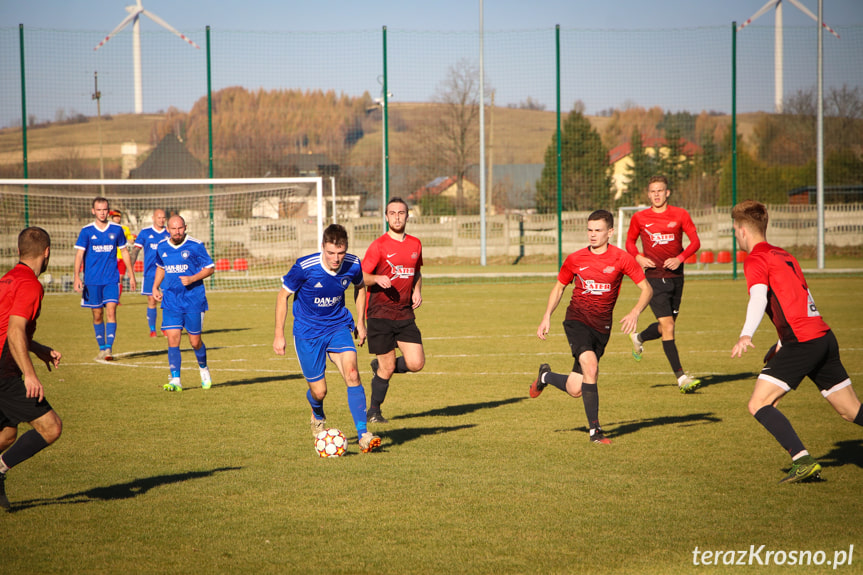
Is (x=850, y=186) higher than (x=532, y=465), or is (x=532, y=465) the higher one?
(x=850, y=186)

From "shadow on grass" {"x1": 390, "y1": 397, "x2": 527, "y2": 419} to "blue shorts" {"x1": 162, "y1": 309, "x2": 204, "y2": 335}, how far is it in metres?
3.36

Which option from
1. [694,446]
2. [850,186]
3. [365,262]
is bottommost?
[694,446]

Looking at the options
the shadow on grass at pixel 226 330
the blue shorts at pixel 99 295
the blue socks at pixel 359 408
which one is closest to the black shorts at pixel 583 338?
the blue socks at pixel 359 408

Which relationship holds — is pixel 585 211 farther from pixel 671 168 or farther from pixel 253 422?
pixel 253 422

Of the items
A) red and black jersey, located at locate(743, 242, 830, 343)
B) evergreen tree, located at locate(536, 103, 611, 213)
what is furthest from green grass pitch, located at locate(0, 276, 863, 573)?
evergreen tree, located at locate(536, 103, 611, 213)

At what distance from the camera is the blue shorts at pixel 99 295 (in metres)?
12.8

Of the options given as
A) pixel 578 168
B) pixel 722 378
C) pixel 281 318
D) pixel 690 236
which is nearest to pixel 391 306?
pixel 281 318

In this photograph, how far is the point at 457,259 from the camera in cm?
3362

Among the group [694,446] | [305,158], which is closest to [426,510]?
[694,446]

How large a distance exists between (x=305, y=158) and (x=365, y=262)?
29655 millimetres

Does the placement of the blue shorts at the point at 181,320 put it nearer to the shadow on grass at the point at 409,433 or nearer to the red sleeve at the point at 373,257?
the red sleeve at the point at 373,257

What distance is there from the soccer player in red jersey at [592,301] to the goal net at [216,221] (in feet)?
54.0

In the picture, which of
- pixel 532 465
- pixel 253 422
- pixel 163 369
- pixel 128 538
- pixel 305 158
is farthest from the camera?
pixel 305 158

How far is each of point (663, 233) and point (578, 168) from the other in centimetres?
2072
